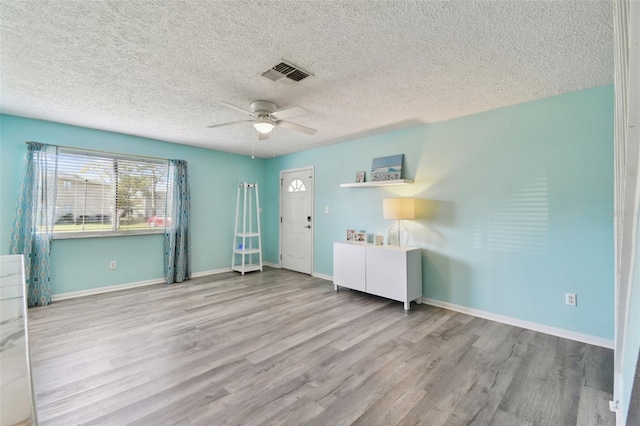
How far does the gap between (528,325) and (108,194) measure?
562 centimetres

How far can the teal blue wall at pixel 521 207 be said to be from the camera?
8.41 ft

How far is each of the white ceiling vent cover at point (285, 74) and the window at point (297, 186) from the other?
301cm

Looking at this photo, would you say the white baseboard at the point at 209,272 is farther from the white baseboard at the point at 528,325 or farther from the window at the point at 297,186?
the white baseboard at the point at 528,325

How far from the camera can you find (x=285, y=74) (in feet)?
7.76

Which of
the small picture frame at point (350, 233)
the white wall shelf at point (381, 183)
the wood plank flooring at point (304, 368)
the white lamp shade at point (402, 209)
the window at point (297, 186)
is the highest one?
the window at point (297, 186)

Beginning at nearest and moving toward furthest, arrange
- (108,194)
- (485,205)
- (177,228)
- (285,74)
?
(285,74) < (485,205) < (108,194) < (177,228)

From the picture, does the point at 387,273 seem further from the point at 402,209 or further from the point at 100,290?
the point at 100,290

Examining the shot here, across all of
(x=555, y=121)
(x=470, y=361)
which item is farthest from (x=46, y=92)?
(x=555, y=121)

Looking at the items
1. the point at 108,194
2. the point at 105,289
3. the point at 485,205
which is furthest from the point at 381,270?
the point at 108,194

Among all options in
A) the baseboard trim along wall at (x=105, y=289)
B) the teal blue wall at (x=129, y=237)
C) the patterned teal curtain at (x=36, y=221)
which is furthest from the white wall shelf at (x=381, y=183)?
the patterned teal curtain at (x=36, y=221)

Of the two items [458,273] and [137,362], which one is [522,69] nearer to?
[458,273]

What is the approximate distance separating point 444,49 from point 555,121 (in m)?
1.65

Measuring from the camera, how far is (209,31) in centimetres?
183

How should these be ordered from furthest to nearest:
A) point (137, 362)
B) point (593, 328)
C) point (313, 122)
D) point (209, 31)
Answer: point (313, 122)
point (593, 328)
point (137, 362)
point (209, 31)
